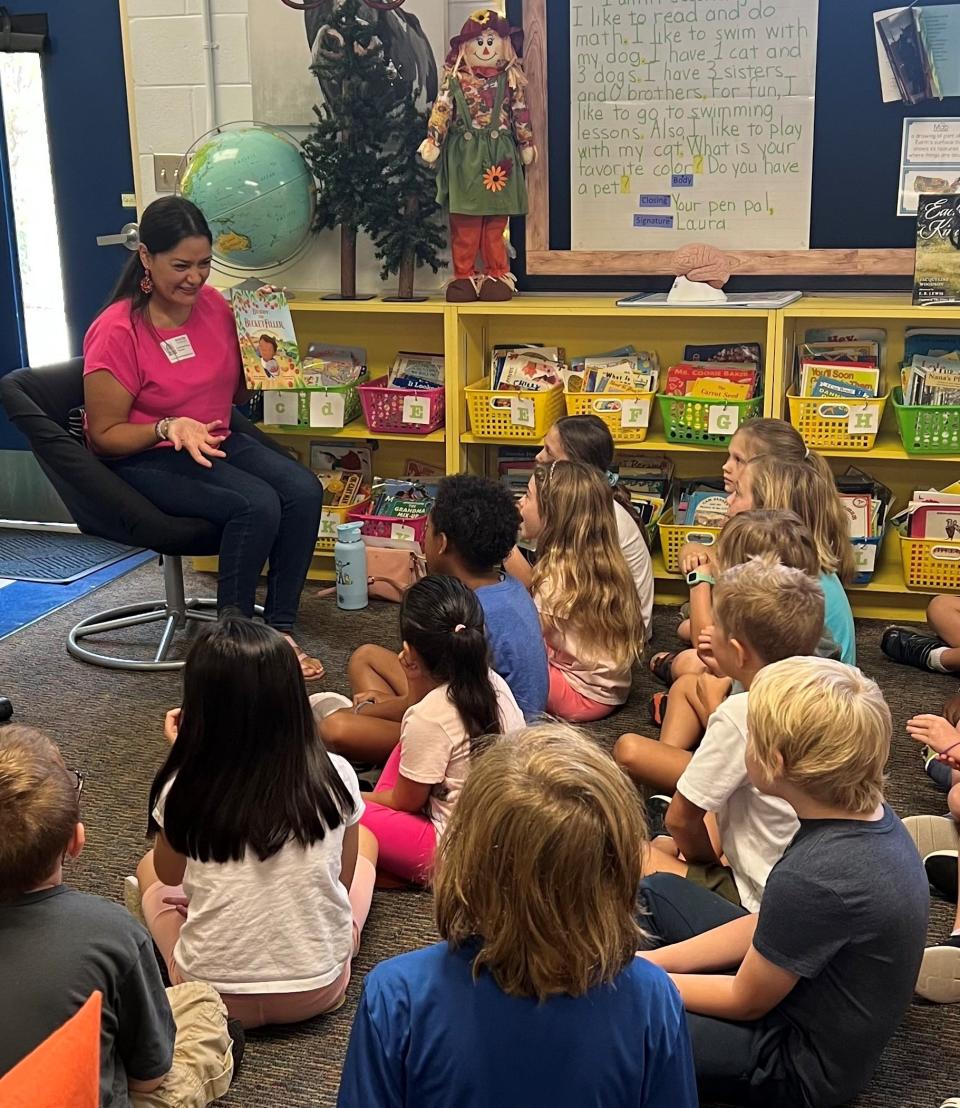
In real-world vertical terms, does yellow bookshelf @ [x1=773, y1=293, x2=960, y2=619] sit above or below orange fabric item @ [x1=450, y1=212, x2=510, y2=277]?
below

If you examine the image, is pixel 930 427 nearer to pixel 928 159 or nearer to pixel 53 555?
pixel 928 159

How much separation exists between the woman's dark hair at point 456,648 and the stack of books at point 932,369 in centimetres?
196

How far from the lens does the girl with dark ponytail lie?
2.21 meters

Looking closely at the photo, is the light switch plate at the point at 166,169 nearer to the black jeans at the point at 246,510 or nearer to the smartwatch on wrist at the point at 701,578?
the black jeans at the point at 246,510

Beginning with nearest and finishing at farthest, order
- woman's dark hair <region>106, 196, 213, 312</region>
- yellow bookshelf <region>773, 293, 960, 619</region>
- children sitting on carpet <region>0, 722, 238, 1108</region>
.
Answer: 1. children sitting on carpet <region>0, 722, 238, 1108</region>
2. woman's dark hair <region>106, 196, 213, 312</region>
3. yellow bookshelf <region>773, 293, 960, 619</region>

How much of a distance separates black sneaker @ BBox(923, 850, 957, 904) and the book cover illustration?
2.15 metres

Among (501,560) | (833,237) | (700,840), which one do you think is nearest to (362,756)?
(501,560)

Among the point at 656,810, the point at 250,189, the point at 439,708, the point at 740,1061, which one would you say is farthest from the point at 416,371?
the point at 740,1061

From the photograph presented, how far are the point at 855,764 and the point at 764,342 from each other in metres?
2.63

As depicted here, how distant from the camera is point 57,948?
4.62 feet

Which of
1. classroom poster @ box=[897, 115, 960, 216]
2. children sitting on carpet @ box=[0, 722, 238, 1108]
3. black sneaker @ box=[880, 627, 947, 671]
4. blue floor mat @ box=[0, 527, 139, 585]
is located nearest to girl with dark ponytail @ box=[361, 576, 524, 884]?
children sitting on carpet @ box=[0, 722, 238, 1108]

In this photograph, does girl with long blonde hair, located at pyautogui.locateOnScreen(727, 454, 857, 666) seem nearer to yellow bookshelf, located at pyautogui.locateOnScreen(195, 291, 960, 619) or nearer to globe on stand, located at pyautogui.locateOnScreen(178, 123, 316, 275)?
yellow bookshelf, located at pyautogui.locateOnScreen(195, 291, 960, 619)

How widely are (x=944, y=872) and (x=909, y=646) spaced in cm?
→ 129

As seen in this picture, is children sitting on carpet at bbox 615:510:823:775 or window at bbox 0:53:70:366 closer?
children sitting on carpet at bbox 615:510:823:775
